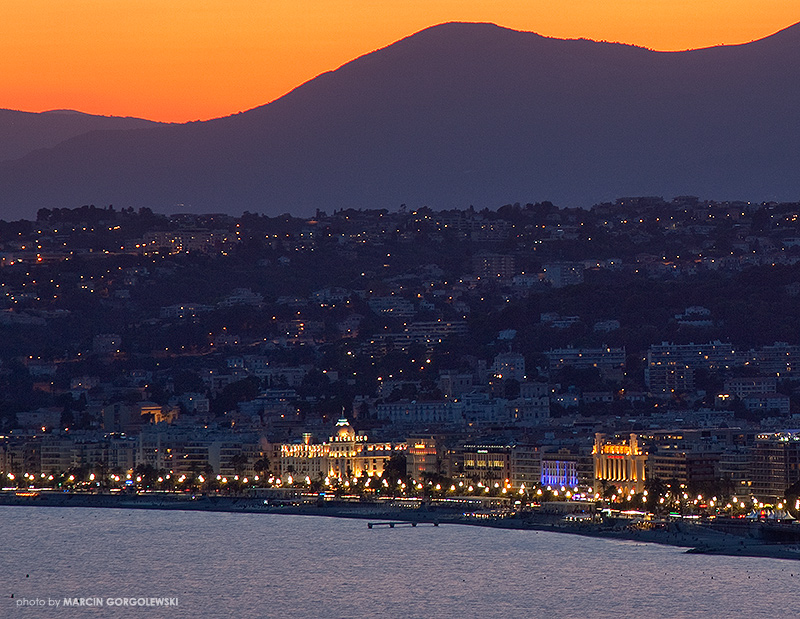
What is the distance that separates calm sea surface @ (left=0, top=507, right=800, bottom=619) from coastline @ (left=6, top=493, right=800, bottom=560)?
93cm

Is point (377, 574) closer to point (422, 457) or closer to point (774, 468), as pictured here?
point (774, 468)

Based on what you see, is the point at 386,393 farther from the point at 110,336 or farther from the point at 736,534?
the point at 736,534

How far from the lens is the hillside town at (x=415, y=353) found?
87.9m

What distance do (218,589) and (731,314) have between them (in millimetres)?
73062

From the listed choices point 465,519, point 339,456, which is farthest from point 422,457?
point 465,519

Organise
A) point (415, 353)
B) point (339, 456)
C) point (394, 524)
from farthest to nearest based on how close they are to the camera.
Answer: point (415, 353) < point (339, 456) < point (394, 524)

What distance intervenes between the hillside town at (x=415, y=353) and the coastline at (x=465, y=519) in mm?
3957

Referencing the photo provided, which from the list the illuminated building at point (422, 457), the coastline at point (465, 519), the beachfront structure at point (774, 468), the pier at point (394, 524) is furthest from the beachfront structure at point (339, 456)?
the beachfront structure at point (774, 468)

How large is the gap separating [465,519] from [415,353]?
Answer: 169 ft

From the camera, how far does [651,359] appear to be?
384 feet

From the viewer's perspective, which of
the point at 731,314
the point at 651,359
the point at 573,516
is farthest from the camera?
the point at 731,314

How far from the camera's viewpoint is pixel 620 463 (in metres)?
80.4

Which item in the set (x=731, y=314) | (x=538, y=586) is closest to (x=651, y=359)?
(x=731, y=314)

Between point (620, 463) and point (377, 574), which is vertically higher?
point (620, 463)
